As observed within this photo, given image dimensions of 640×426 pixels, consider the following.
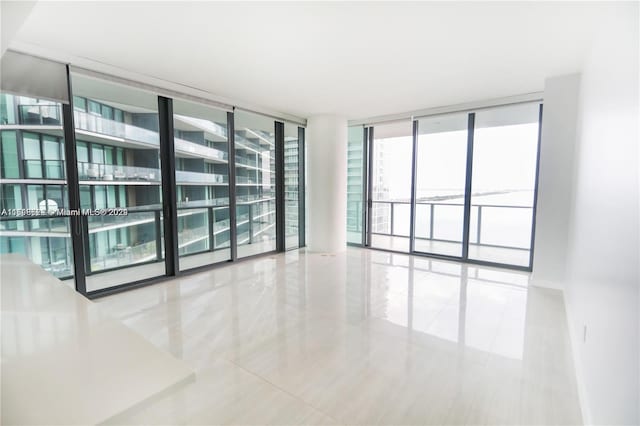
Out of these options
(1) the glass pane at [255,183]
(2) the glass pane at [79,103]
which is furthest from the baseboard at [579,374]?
(2) the glass pane at [79,103]

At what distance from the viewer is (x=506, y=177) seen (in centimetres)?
465

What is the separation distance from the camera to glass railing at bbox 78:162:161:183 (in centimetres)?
339

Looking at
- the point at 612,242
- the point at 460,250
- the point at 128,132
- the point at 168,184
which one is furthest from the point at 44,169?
the point at 460,250


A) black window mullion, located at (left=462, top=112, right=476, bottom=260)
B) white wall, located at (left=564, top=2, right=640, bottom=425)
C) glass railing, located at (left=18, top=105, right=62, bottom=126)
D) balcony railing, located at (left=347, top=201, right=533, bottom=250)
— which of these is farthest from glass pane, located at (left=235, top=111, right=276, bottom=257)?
white wall, located at (left=564, top=2, right=640, bottom=425)

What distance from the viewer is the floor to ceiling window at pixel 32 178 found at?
→ 2914 millimetres

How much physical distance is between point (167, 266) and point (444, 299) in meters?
3.53

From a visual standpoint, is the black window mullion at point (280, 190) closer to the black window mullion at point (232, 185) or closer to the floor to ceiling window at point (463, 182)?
the black window mullion at point (232, 185)

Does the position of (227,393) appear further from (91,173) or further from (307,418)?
(91,173)

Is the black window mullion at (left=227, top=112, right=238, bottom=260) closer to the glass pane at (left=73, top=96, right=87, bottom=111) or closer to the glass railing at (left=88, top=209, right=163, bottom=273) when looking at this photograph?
the glass railing at (left=88, top=209, right=163, bottom=273)

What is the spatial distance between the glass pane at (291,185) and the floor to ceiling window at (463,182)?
1226mm

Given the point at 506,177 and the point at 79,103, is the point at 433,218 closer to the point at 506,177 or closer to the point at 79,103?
the point at 506,177

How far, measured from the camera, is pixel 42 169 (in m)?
3.07

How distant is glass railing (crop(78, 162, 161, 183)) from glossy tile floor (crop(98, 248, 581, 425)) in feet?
4.55

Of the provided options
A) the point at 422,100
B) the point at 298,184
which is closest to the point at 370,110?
the point at 422,100
